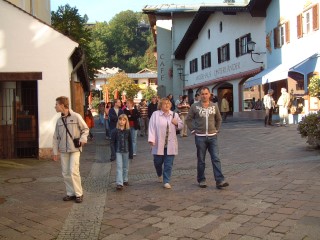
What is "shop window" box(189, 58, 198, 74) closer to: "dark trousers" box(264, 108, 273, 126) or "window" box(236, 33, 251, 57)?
"window" box(236, 33, 251, 57)

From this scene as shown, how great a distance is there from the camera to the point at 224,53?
30.0 meters

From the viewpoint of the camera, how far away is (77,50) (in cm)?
1187

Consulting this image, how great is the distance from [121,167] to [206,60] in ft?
91.9

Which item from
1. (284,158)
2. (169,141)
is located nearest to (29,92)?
(169,141)

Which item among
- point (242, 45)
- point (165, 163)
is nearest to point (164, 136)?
point (165, 163)

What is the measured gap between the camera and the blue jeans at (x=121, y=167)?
7059 millimetres

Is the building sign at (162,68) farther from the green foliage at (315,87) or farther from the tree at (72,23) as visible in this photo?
the green foliage at (315,87)

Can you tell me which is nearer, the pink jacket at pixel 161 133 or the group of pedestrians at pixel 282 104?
the pink jacket at pixel 161 133

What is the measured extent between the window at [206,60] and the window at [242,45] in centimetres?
611

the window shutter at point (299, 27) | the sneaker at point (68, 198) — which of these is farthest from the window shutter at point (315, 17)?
the sneaker at point (68, 198)

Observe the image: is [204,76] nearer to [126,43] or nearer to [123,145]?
[123,145]

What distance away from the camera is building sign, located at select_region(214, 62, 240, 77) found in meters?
27.6

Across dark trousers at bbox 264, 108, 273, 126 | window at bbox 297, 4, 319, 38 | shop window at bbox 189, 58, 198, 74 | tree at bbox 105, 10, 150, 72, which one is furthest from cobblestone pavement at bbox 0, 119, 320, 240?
tree at bbox 105, 10, 150, 72

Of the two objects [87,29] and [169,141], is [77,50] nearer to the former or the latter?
[169,141]
